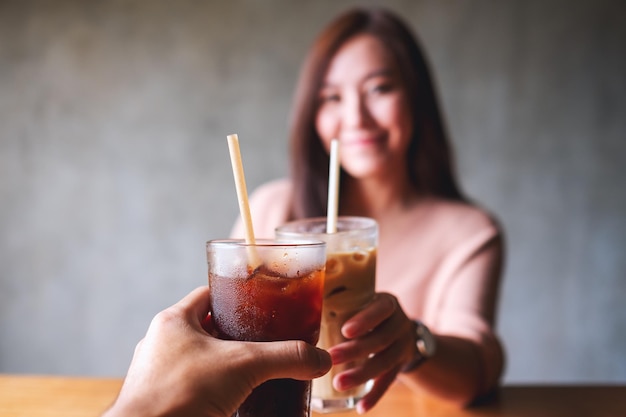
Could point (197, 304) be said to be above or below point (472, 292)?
above

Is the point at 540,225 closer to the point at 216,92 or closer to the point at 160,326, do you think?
the point at 216,92

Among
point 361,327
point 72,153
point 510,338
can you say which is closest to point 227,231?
point 72,153

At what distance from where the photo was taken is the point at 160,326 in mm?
652

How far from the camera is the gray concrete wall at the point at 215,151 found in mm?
3293

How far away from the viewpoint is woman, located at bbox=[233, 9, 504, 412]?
1.76 meters

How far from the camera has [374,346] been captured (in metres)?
0.97

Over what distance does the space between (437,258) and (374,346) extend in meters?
0.93

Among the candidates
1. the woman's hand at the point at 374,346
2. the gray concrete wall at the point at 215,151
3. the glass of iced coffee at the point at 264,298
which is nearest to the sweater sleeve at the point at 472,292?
the woman's hand at the point at 374,346

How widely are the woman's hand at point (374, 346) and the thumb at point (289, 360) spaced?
29 centimetres

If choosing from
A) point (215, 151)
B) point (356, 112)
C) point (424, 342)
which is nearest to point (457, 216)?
point (356, 112)

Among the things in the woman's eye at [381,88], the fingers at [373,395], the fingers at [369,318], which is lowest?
the fingers at [373,395]

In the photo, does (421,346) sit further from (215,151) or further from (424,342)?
(215,151)

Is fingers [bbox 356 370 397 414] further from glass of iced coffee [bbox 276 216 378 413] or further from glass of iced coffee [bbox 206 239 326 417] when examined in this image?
glass of iced coffee [bbox 206 239 326 417]

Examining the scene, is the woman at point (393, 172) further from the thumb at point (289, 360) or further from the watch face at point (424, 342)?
the thumb at point (289, 360)
